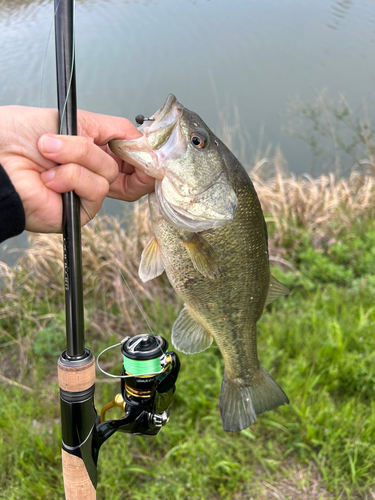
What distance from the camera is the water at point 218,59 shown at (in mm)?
6301

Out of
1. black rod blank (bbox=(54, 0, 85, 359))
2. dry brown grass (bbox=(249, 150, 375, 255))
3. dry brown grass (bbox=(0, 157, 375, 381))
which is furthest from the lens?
dry brown grass (bbox=(249, 150, 375, 255))

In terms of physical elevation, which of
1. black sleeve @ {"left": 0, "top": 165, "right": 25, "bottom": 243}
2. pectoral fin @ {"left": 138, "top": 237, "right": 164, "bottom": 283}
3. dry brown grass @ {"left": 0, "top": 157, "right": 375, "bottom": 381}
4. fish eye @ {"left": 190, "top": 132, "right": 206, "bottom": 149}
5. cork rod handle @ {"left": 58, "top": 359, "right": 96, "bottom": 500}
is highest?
fish eye @ {"left": 190, "top": 132, "right": 206, "bottom": 149}

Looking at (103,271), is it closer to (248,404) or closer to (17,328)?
(17,328)

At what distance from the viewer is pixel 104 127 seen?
121 cm

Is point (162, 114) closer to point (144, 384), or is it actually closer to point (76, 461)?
point (144, 384)

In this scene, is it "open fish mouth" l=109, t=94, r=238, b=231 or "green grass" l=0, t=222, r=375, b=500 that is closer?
"open fish mouth" l=109, t=94, r=238, b=231

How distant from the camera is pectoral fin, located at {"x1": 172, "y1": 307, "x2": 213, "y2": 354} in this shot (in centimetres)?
151

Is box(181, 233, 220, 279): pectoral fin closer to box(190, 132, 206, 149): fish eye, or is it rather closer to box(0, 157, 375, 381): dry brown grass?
box(190, 132, 206, 149): fish eye

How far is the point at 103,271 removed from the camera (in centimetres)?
351

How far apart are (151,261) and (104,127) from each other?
0.49 meters

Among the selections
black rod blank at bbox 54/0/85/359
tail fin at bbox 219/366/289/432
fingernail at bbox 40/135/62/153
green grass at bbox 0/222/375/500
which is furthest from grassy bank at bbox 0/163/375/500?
tail fin at bbox 219/366/289/432

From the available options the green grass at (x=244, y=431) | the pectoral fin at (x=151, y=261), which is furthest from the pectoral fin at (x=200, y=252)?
the green grass at (x=244, y=431)

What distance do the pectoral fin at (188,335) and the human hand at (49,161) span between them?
603mm

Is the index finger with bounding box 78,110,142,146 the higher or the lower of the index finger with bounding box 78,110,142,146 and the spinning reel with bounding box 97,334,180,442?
the higher
